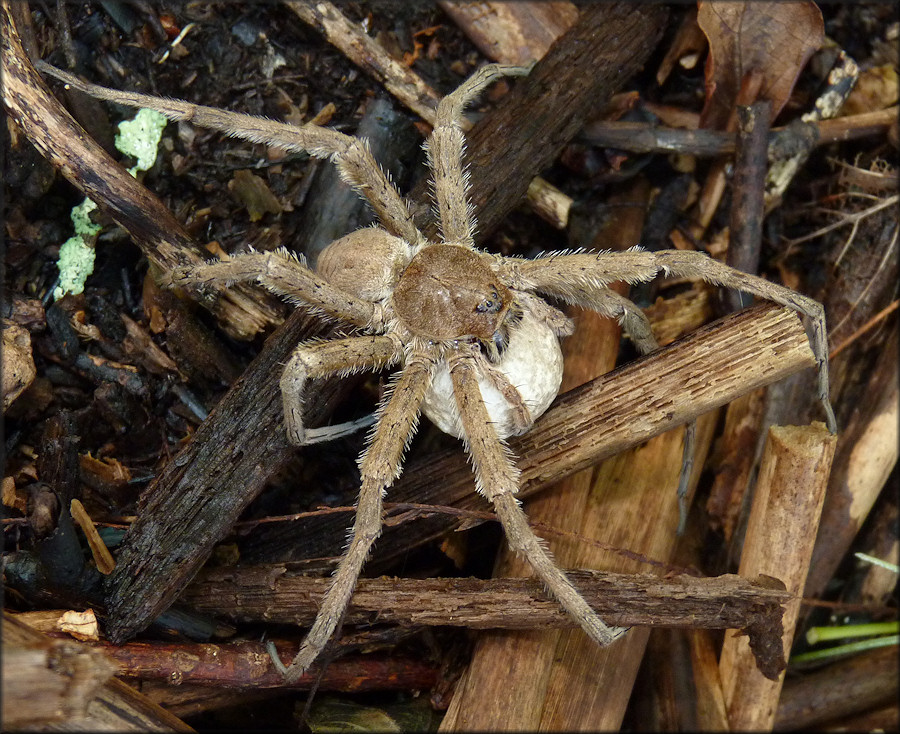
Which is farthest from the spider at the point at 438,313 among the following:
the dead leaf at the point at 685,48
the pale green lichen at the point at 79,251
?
the dead leaf at the point at 685,48

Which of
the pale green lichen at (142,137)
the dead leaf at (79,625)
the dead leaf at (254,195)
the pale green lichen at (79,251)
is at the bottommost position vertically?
the dead leaf at (79,625)

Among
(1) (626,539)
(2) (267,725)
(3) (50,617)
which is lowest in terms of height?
(1) (626,539)

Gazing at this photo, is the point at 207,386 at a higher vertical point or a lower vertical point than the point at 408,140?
lower

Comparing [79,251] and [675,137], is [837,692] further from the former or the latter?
[79,251]

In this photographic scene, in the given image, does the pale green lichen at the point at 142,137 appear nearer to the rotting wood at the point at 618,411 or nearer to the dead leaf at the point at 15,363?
the dead leaf at the point at 15,363

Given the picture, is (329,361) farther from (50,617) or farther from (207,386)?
(50,617)

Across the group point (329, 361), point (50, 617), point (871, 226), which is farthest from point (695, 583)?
point (50, 617)
